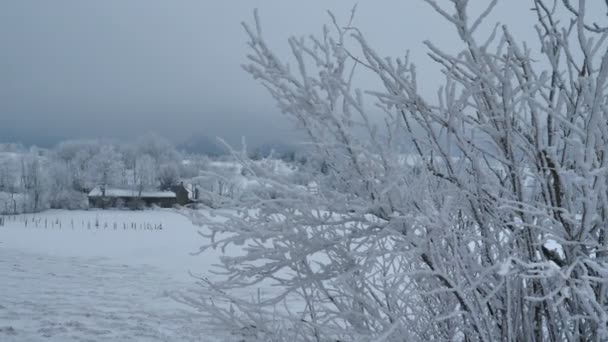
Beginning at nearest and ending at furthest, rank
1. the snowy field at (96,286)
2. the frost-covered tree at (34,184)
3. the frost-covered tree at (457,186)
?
the frost-covered tree at (457,186)
the snowy field at (96,286)
the frost-covered tree at (34,184)

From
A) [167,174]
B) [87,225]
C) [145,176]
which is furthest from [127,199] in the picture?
[87,225]

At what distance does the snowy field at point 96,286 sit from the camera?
10.1 metres

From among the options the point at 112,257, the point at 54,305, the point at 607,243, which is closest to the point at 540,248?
the point at 607,243

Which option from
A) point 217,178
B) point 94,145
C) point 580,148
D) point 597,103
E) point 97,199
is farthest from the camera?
point 94,145

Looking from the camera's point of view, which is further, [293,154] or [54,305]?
[54,305]

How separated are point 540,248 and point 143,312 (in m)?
12.1

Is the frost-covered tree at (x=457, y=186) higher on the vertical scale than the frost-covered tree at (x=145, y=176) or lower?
higher

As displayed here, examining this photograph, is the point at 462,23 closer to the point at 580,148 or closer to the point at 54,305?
the point at 580,148

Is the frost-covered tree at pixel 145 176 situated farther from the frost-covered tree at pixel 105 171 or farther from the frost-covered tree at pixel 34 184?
the frost-covered tree at pixel 34 184

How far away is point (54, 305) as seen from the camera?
12938 millimetres

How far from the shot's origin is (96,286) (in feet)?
53.5

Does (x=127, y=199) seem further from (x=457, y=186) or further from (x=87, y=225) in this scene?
(x=457, y=186)

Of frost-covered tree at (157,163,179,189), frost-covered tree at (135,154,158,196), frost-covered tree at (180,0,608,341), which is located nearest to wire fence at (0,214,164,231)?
frost-covered tree at (157,163,179,189)

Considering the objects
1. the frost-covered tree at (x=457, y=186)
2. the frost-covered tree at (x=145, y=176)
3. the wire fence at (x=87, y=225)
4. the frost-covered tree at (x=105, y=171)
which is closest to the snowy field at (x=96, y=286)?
the frost-covered tree at (x=457, y=186)
